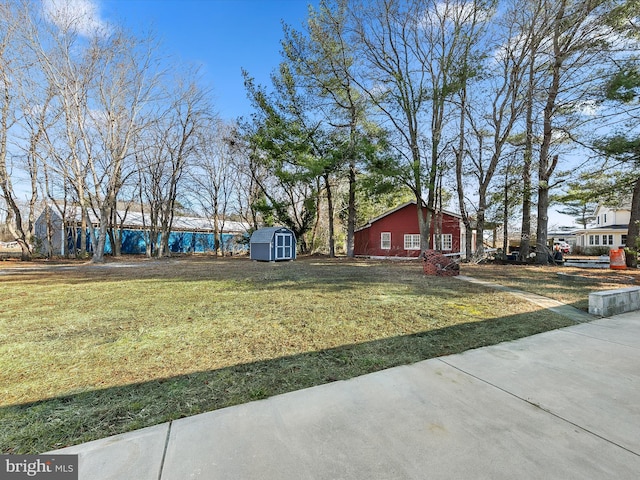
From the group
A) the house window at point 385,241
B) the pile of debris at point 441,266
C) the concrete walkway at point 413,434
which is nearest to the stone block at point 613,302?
the concrete walkway at point 413,434

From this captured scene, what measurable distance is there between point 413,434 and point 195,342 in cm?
261

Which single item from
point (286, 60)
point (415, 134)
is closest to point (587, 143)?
point (415, 134)

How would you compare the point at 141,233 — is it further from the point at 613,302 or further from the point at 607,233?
the point at 607,233

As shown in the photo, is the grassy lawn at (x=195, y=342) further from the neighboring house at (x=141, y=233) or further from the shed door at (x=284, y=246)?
the neighboring house at (x=141, y=233)

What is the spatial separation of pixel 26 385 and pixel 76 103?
15.6 m

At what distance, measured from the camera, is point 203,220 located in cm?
2966

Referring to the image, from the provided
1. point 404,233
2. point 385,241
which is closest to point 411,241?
point 404,233

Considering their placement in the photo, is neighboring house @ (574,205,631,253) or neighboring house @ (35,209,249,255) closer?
neighboring house @ (35,209,249,255)

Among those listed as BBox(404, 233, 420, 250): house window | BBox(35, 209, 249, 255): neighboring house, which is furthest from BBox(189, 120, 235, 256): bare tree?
BBox(404, 233, 420, 250): house window

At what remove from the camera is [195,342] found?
3.52 m

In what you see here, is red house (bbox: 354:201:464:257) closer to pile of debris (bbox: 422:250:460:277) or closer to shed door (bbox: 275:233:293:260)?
shed door (bbox: 275:233:293:260)

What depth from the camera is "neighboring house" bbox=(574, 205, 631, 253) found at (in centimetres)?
2667

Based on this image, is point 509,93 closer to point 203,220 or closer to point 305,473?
point 305,473

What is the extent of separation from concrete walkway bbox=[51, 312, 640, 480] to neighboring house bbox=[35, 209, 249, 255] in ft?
76.4
